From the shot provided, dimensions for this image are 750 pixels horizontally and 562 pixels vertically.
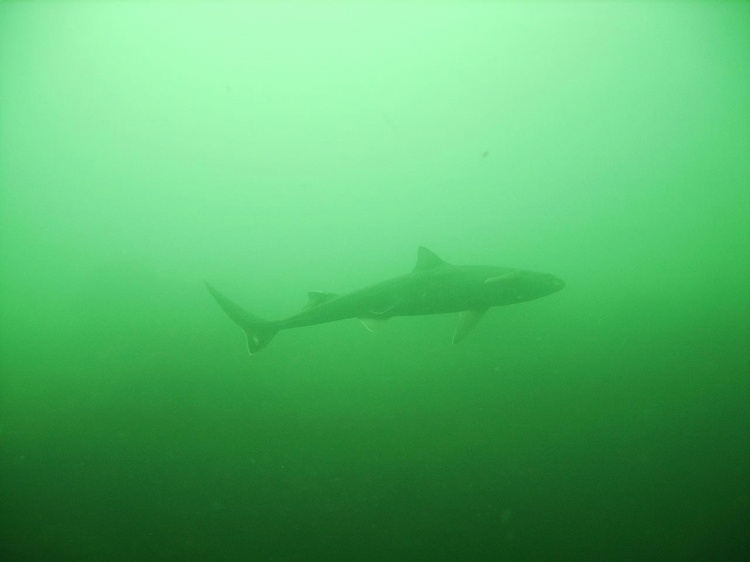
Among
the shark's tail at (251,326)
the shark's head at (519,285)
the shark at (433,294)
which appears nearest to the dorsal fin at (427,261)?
the shark at (433,294)

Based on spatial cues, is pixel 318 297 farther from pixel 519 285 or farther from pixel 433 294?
pixel 519 285

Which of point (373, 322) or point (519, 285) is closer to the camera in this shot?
point (519, 285)

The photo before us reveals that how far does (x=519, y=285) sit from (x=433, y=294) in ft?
4.42

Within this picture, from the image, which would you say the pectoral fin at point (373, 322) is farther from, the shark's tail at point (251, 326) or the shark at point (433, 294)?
the shark's tail at point (251, 326)

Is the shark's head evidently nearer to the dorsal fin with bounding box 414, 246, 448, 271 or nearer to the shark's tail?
the dorsal fin with bounding box 414, 246, 448, 271

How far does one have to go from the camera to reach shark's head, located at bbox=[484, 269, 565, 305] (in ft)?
19.2

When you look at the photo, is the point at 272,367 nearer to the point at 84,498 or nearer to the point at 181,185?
the point at 84,498

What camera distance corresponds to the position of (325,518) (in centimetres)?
588

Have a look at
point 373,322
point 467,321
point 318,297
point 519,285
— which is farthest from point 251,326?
→ point 519,285

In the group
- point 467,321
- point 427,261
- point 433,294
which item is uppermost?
point 427,261

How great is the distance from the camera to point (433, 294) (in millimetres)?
6070

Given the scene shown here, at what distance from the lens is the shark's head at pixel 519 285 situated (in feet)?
19.2

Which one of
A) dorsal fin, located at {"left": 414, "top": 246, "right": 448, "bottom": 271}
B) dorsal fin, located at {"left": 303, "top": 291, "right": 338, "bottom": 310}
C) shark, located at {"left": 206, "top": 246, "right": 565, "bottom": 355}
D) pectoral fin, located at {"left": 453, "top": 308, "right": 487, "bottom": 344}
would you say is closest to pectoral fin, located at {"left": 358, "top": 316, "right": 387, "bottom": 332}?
shark, located at {"left": 206, "top": 246, "right": 565, "bottom": 355}

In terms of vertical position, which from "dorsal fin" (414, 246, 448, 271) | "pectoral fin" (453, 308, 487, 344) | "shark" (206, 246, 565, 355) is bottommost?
"pectoral fin" (453, 308, 487, 344)
